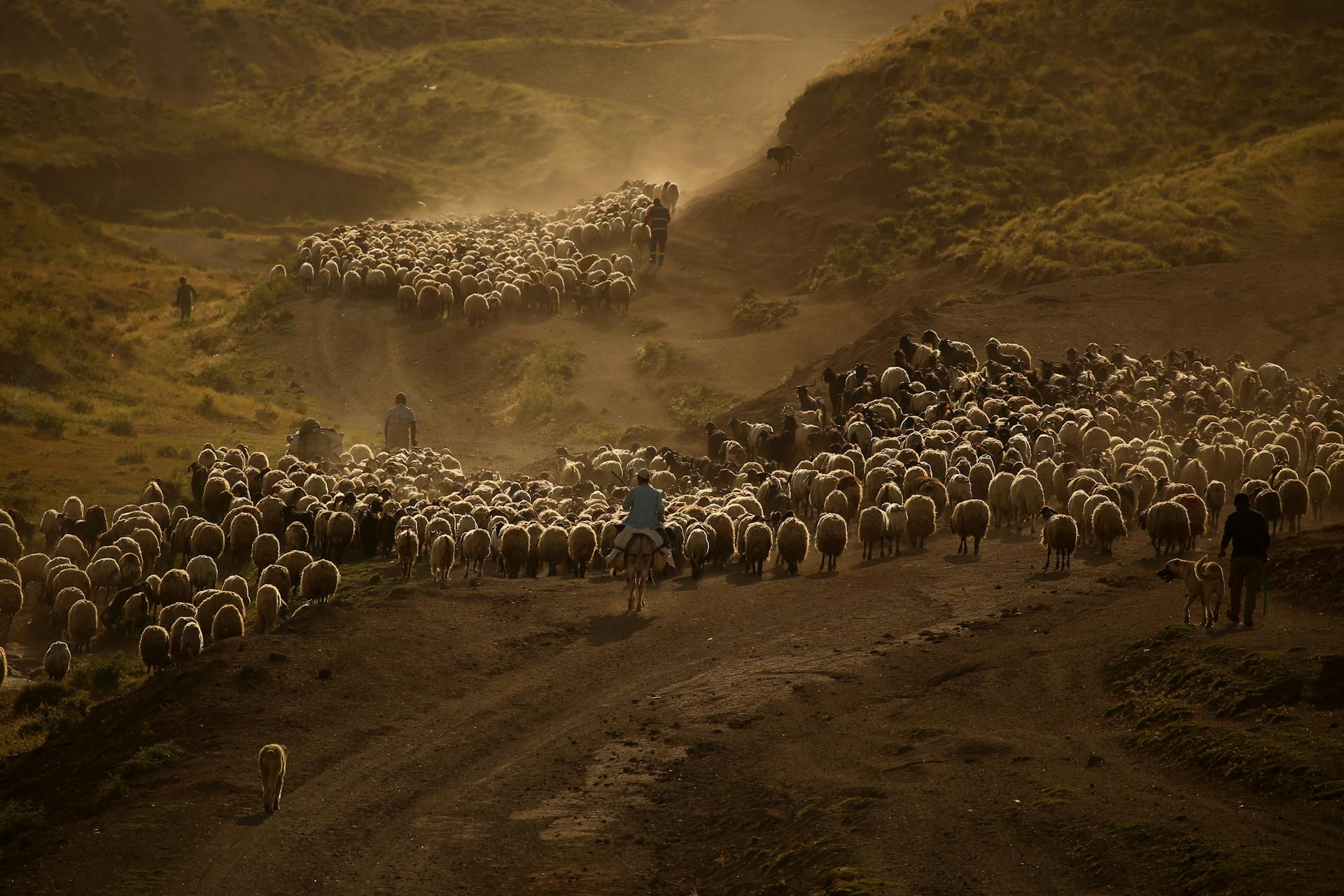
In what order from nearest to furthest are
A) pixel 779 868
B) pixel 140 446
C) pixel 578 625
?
pixel 779 868, pixel 578 625, pixel 140 446

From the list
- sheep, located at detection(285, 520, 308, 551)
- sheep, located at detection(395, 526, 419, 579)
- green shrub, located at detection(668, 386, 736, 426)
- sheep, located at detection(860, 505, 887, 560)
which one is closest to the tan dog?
sheep, located at detection(395, 526, 419, 579)

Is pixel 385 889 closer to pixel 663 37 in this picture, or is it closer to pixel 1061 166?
pixel 1061 166

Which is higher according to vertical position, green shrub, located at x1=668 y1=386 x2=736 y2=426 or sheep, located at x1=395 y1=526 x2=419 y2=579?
green shrub, located at x1=668 y1=386 x2=736 y2=426

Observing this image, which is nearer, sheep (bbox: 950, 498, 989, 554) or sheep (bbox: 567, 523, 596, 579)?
sheep (bbox: 950, 498, 989, 554)

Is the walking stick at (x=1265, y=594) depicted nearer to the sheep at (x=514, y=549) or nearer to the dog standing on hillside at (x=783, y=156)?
the sheep at (x=514, y=549)

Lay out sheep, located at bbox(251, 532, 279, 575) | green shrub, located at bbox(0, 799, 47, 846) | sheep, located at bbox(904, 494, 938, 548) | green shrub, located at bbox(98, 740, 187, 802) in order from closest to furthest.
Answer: green shrub, located at bbox(0, 799, 47, 846) < green shrub, located at bbox(98, 740, 187, 802) < sheep, located at bbox(904, 494, 938, 548) < sheep, located at bbox(251, 532, 279, 575)

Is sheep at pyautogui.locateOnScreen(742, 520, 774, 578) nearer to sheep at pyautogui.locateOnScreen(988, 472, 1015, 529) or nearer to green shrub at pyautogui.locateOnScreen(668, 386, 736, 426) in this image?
sheep at pyautogui.locateOnScreen(988, 472, 1015, 529)

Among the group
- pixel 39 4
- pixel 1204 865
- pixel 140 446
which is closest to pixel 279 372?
pixel 140 446

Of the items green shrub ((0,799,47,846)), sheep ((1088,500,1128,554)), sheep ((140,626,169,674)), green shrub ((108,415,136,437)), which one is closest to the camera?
green shrub ((0,799,47,846))

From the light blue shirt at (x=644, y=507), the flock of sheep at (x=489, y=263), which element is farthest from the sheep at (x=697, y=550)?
the flock of sheep at (x=489, y=263)
